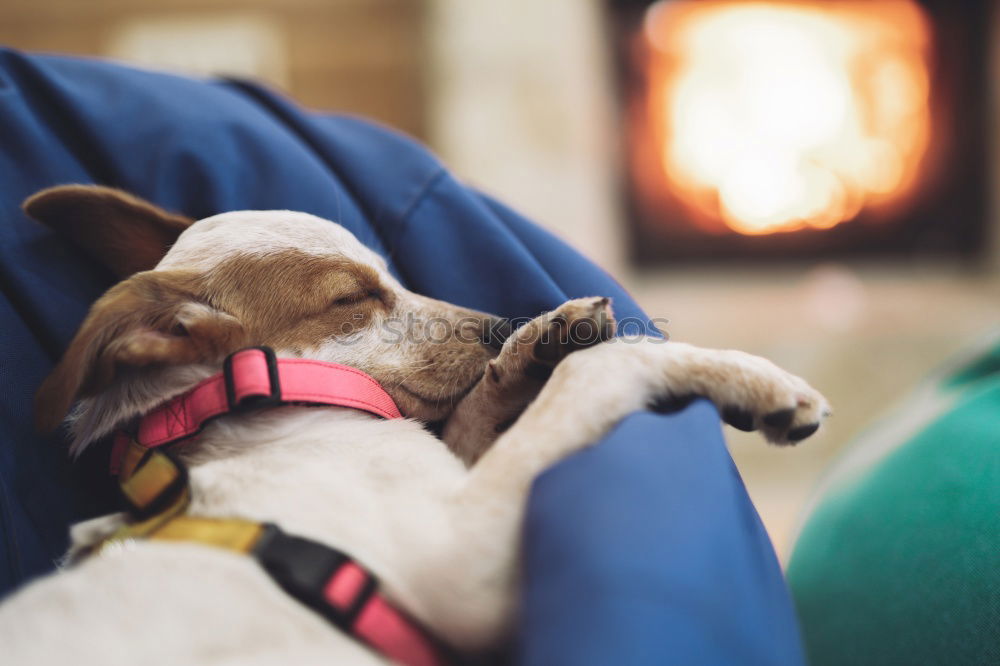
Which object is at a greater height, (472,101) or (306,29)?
(306,29)

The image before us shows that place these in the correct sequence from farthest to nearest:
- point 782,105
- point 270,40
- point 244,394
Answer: point 270,40, point 782,105, point 244,394

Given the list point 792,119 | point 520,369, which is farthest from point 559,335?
point 792,119

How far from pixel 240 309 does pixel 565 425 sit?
0.48m

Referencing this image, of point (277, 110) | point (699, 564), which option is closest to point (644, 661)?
point (699, 564)

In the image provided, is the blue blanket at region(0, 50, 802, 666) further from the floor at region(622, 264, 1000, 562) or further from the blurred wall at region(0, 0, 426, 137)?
the blurred wall at region(0, 0, 426, 137)

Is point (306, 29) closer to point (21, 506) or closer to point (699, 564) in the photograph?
point (21, 506)

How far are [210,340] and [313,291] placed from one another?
150mm

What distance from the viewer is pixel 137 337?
2.99 feet

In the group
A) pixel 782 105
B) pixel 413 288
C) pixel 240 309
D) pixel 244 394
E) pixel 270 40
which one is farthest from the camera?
pixel 270 40

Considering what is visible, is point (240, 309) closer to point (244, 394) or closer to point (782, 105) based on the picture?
point (244, 394)

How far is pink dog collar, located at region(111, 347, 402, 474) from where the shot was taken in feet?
2.87

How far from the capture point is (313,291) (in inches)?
40.9

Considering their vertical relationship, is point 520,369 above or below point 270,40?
below

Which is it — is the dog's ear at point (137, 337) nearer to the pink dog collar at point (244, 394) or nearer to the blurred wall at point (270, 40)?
the pink dog collar at point (244, 394)
